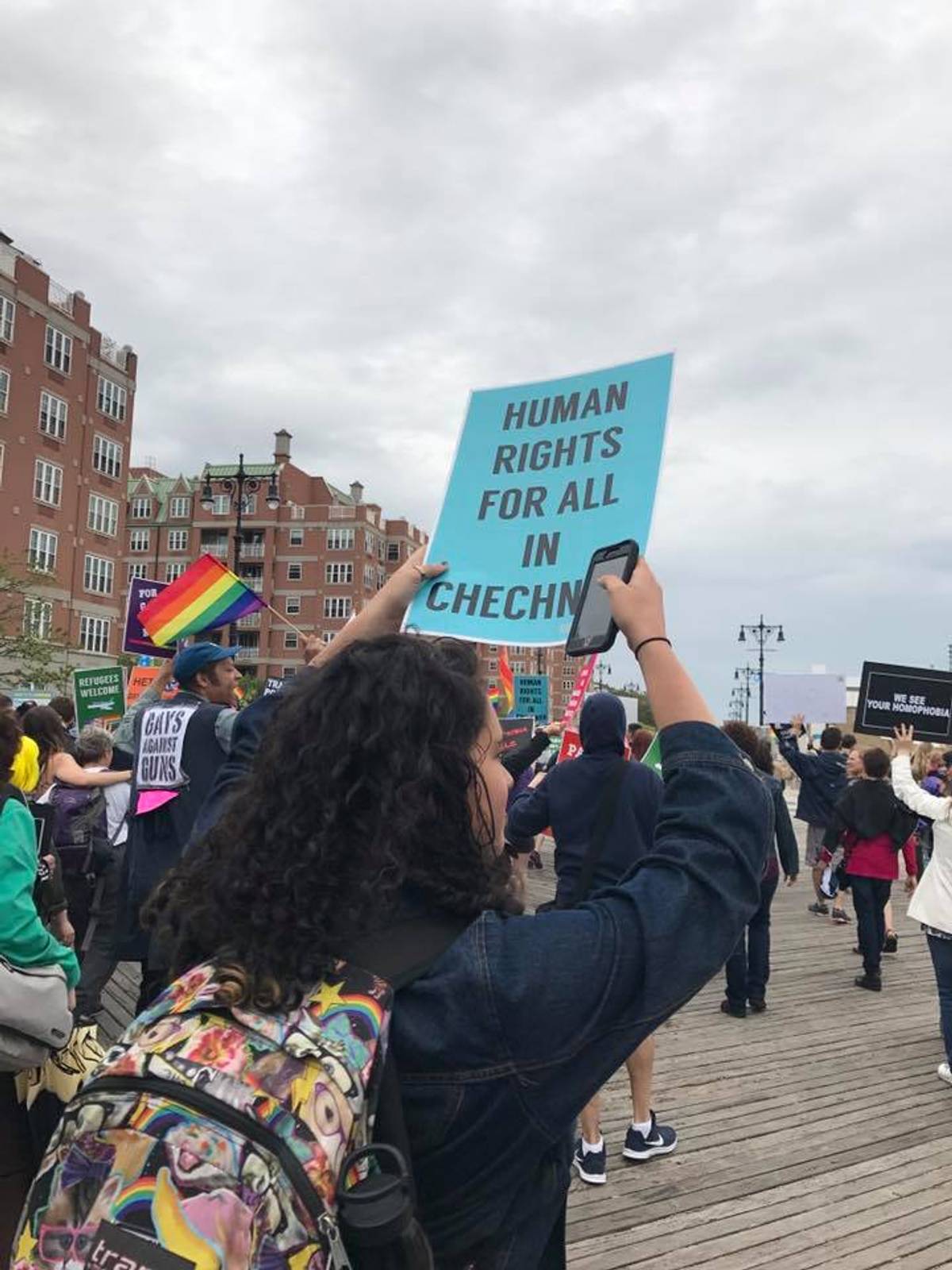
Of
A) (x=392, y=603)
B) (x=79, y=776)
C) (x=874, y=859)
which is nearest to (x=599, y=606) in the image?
(x=392, y=603)

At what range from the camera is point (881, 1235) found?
4.04 meters

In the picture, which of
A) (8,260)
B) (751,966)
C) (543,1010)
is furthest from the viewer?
(8,260)

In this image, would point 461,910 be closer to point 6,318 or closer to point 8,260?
point 6,318

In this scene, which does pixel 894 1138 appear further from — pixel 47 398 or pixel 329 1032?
pixel 47 398

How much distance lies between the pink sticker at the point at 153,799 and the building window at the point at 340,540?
2777 inches

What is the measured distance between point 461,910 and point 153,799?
3.82 metres

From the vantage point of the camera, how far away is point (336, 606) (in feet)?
245

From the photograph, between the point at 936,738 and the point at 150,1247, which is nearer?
the point at 150,1247

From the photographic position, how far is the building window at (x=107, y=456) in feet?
142

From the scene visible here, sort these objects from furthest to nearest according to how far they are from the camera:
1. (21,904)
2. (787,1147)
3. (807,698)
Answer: (807,698) → (787,1147) → (21,904)

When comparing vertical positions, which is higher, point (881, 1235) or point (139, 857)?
point (139, 857)

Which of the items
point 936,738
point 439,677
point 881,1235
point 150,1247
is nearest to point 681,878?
point 439,677

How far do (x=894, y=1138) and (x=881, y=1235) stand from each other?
120cm

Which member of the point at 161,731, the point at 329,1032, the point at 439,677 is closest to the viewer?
the point at 329,1032
